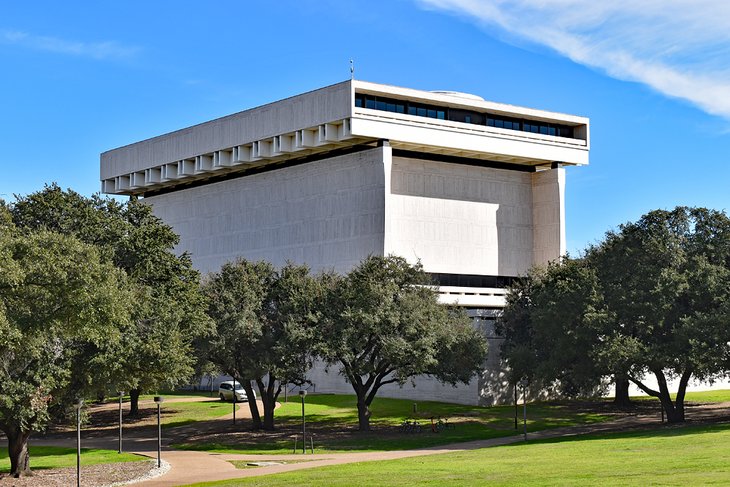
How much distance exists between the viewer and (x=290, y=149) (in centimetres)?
9212

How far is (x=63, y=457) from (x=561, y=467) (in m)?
25.4

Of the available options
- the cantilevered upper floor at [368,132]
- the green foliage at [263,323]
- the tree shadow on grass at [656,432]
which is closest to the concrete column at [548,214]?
the cantilevered upper floor at [368,132]

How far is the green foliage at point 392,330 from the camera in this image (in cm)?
5534

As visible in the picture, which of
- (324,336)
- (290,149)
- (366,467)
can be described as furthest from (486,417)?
(290,149)

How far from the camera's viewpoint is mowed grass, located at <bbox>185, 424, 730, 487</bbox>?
28266 mm

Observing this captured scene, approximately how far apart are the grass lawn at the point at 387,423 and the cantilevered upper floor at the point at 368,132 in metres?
24.0

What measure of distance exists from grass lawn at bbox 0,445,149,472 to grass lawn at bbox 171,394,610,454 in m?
5.36

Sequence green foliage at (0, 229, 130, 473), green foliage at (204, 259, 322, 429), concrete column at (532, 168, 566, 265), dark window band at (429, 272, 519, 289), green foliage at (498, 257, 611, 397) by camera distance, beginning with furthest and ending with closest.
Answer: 1. concrete column at (532, 168, 566, 265)
2. dark window band at (429, 272, 519, 289)
3. green foliage at (204, 259, 322, 429)
4. green foliage at (498, 257, 611, 397)
5. green foliage at (0, 229, 130, 473)

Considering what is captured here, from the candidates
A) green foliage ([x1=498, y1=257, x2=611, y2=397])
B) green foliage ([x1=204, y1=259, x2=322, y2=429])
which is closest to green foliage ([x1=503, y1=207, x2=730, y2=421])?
green foliage ([x1=498, y1=257, x2=611, y2=397])

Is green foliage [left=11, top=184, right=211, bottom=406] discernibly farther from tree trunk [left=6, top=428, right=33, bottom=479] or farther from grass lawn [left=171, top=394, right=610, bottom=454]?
grass lawn [left=171, top=394, right=610, bottom=454]

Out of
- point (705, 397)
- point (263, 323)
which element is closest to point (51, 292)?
point (263, 323)

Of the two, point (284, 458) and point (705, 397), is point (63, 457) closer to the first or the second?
point (284, 458)

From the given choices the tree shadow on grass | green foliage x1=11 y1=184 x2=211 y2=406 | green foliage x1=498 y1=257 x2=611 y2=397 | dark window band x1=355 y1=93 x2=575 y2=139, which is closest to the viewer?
green foliage x1=11 y1=184 x2=211 y2=406

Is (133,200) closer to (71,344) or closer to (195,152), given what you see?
(71,344)
